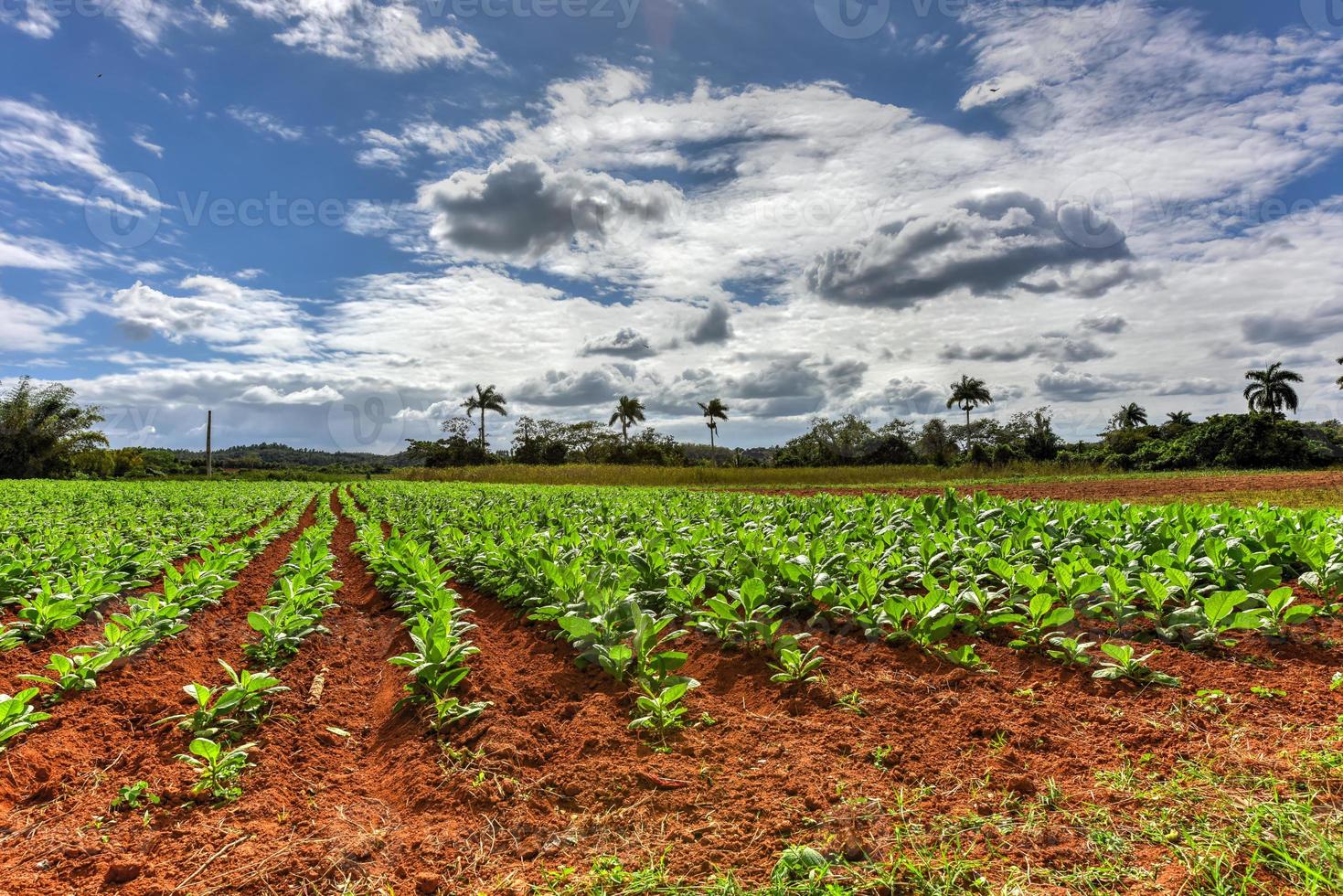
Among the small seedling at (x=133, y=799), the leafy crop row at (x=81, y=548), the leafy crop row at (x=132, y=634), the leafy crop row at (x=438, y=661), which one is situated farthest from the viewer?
the leafy crop row at (x=81, y=548)

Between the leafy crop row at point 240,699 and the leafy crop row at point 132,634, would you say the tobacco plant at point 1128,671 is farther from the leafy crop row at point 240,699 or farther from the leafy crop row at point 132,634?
the leafy crop row at point 132,634

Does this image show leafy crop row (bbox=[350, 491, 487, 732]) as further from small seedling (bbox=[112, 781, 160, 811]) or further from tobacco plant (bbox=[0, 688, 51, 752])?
tobacco plant (bbox=[0, 688, 51, 752])

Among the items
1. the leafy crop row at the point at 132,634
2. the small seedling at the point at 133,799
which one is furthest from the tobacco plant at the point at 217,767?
the leafy crop row at the point at 132,634

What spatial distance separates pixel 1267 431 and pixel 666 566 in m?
51.5

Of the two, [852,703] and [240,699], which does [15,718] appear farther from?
[852,703]

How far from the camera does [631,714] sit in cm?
343

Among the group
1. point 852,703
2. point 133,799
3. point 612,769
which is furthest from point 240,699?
point 852,703

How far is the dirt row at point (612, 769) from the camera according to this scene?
242cm

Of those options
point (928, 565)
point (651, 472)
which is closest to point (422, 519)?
point (928, 565)

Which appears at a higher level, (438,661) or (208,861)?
(438,661)

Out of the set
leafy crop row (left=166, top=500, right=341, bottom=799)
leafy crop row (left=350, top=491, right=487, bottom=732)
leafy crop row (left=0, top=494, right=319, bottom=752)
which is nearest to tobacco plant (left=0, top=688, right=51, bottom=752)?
leafy crop row (left=0, top=494, right=319, bottom=752)

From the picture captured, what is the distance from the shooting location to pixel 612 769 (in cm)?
294

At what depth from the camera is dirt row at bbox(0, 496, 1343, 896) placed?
2416mm

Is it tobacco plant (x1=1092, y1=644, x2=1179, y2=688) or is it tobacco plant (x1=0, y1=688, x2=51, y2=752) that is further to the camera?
tobacco plant (x1=1092, y1=644, x2=1179, y2=688)
